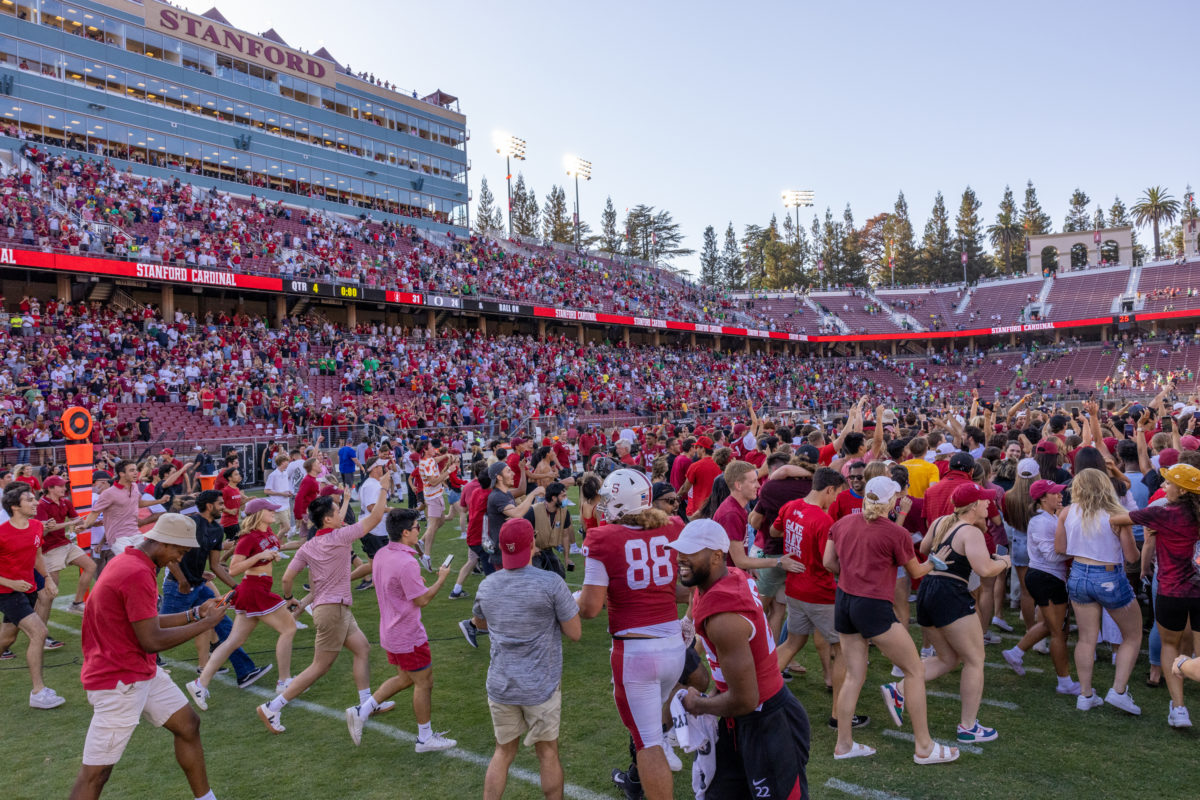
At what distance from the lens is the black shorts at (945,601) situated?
4.90m

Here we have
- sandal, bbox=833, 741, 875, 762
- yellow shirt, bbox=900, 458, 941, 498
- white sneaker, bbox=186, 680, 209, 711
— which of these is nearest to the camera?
sandal, bbox=833, 741, 875, 762

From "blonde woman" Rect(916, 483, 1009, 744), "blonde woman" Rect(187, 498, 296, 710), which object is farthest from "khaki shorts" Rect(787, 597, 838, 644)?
"blonde woman" Rect(187, 498, 296, 710)

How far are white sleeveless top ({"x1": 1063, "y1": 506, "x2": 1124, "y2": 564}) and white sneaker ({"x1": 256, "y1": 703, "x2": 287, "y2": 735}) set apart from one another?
6037 millimetres

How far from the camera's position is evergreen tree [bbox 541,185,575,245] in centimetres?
8412

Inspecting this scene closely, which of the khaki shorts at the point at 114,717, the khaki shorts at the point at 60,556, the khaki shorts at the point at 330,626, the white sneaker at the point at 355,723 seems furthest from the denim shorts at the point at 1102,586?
the khaki shorts at the point at 60,556

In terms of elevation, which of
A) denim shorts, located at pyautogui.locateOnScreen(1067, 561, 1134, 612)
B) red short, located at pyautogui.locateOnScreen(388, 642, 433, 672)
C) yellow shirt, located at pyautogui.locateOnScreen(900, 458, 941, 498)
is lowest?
red short, located at pyautogui.locateOnScreen(388, 642, 433, 672)

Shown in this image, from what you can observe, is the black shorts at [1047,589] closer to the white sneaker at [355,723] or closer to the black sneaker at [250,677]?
the white sneaker at [355,723]

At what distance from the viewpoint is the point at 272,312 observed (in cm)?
3350

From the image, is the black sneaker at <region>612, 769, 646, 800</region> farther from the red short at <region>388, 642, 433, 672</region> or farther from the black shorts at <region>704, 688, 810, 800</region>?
the red short at <region>388, 642, 433, 672</region>

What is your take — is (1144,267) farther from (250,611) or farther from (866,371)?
(250,611)

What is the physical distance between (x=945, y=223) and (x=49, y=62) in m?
86.4

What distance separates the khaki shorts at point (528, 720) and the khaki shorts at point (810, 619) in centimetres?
223

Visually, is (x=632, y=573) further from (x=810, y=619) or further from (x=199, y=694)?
(x=199, y=694)

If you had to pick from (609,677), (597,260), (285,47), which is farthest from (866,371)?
(609,677)
